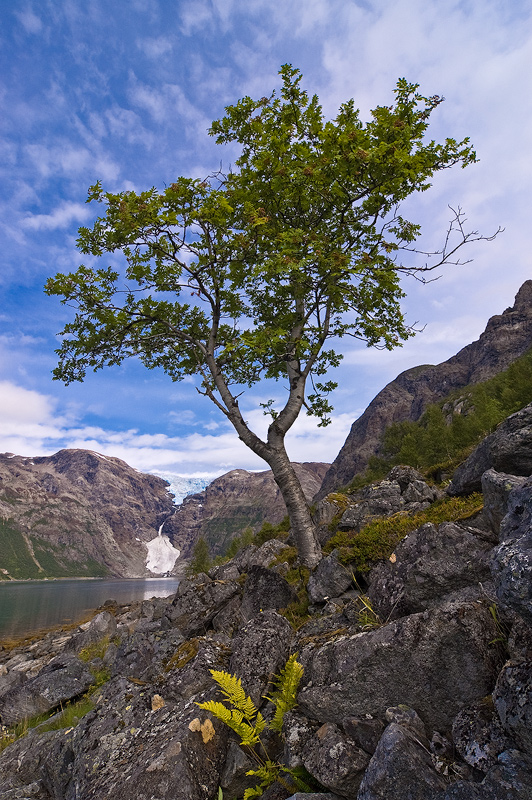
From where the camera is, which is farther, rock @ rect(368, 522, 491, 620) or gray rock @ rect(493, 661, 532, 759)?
rock @ rect(368, 522, 491, 620)

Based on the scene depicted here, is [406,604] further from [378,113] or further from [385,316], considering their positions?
[378,113]

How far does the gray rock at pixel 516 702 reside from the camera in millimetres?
2934

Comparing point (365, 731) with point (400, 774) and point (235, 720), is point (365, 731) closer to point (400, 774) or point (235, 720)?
point (400, 774)

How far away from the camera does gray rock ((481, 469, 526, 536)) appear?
569 cm

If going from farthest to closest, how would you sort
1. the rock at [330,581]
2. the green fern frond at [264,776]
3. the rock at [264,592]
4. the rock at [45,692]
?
the rock at [45,692], the rock at [264,592], the rock at [330,581], the green fern frond at [264,776]

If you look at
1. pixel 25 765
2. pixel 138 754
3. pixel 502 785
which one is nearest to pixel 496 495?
pixel 502 785

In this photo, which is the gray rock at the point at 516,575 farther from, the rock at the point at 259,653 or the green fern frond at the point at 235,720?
the rock at the point at 259,653

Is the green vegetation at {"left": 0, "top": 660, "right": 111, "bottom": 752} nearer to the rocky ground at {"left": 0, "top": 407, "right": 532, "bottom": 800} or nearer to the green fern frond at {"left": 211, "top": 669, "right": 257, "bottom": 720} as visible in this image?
the rocky ground at {"left": 0, "top": 407, "right": 532, "bottom": 800}

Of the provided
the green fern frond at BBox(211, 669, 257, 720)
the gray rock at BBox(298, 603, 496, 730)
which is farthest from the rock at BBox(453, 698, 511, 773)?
the green fern frond at BBox(211, 669, 257, 720)

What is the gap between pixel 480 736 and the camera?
330cm

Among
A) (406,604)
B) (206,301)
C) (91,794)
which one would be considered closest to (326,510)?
(206,301)

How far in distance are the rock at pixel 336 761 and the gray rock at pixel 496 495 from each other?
3.53m

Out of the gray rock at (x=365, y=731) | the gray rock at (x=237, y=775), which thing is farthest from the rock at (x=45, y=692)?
the gray rock at (x=365, y=731)

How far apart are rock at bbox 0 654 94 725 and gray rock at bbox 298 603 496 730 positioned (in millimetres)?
10575
